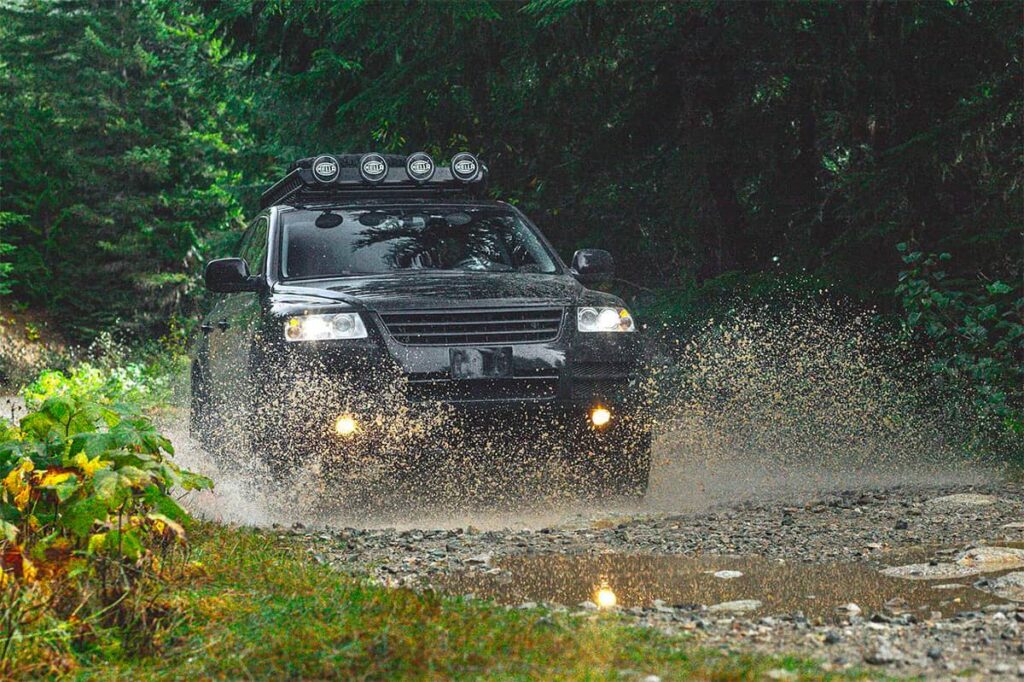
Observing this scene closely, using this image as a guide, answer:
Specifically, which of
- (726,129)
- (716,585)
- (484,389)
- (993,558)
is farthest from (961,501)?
(726,129)

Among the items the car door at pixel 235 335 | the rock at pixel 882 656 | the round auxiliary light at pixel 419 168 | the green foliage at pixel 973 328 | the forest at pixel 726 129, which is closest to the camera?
the rock at pixel 882 656

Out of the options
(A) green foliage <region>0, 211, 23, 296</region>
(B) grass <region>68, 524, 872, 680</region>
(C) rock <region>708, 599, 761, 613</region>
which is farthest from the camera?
(A) green foliage <region>0, 211, 23, 296</region>

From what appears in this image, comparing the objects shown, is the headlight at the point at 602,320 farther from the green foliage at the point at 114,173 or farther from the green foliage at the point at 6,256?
the green foliage at the point at 6,256

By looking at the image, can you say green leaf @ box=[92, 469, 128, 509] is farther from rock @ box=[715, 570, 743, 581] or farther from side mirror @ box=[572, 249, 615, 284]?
side mirror @ box=[572, 249, 615, 284]

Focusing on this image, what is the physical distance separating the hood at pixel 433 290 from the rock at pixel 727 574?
8.29 ft

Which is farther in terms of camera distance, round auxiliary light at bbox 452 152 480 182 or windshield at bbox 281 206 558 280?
round auxiliary light at bbox 452 152 480 182

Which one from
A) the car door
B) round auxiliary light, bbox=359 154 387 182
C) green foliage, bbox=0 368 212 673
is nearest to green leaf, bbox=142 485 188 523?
green foliage, bbox=0 368 212 673

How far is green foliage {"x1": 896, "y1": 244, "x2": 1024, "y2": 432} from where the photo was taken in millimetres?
9266

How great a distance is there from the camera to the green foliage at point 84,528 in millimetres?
4379

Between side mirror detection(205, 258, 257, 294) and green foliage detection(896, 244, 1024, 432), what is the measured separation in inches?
186

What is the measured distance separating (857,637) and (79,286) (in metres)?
35.5

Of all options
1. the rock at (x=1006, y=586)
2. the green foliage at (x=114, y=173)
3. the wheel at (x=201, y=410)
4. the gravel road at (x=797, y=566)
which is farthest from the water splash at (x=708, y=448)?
the green foliage at (x=114, y=173)

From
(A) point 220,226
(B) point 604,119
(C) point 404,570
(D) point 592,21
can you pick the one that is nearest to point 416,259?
(C) point 404,570

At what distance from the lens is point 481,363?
24.4ft
